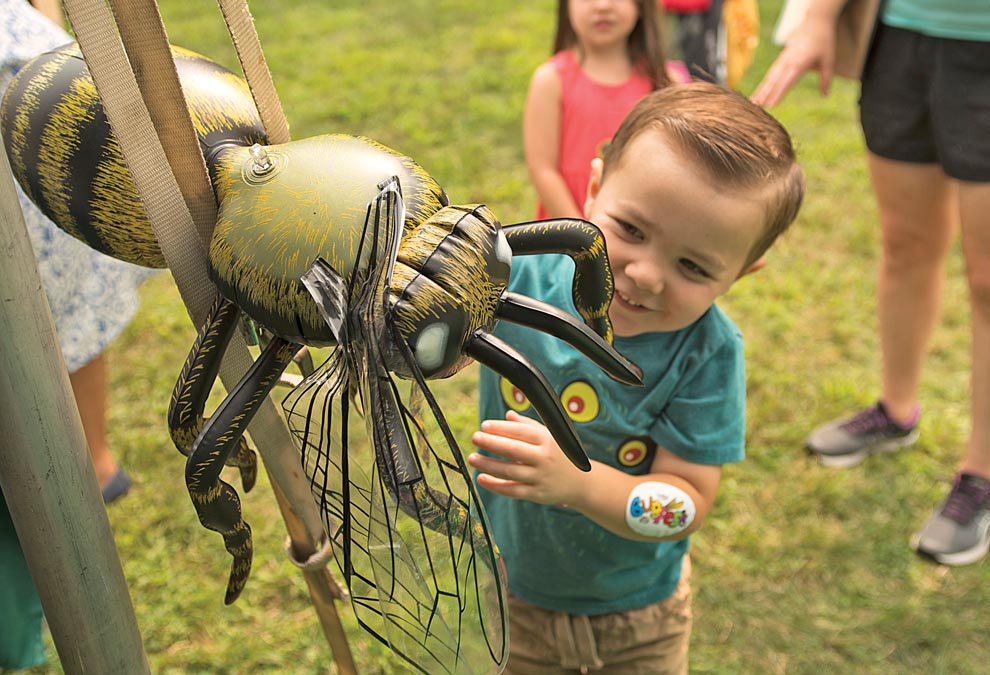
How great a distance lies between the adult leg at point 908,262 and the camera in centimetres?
232

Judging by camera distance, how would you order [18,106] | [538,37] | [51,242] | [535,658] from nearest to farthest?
1. [18,106]
2. [535,658]
3. [51,242]
4. [538,37]

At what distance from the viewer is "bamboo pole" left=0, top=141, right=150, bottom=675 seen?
2.75ft

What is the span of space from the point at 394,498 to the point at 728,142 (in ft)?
2.09

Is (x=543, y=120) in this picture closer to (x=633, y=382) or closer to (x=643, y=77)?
(x=643, y=77)

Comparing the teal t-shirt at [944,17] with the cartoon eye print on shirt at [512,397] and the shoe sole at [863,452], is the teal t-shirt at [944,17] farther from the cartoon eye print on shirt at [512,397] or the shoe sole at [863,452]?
the cartoon eye print on shirt at [512,397]

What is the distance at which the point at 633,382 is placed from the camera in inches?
36.4

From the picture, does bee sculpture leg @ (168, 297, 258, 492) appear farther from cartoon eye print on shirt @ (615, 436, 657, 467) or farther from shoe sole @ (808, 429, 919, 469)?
shoe sole @ (808, 429, 919, 469)

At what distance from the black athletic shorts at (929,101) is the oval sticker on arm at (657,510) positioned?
120cm

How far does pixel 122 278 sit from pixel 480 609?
1.44m

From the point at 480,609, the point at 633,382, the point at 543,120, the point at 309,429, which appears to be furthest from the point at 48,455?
the point at 543,120

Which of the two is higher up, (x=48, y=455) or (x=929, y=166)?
(x=48, y=455)

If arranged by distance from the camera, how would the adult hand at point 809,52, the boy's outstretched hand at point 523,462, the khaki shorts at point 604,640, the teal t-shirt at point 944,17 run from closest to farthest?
1. the boy's outstretched hand at point 523,462
2. the khaki shorts at point 604,640
3. the teal t-shirt at point 944,17
4. the adult hand at point 809,52

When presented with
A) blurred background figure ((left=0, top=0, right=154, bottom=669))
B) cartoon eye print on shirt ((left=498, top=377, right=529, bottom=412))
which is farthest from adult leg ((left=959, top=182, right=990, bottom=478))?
blurred background figure ((left=0, top=0, right=154, bottom=669))

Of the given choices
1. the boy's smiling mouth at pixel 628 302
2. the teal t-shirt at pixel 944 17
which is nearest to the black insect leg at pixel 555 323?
the boy's smiling mouth at pixel 628 302
